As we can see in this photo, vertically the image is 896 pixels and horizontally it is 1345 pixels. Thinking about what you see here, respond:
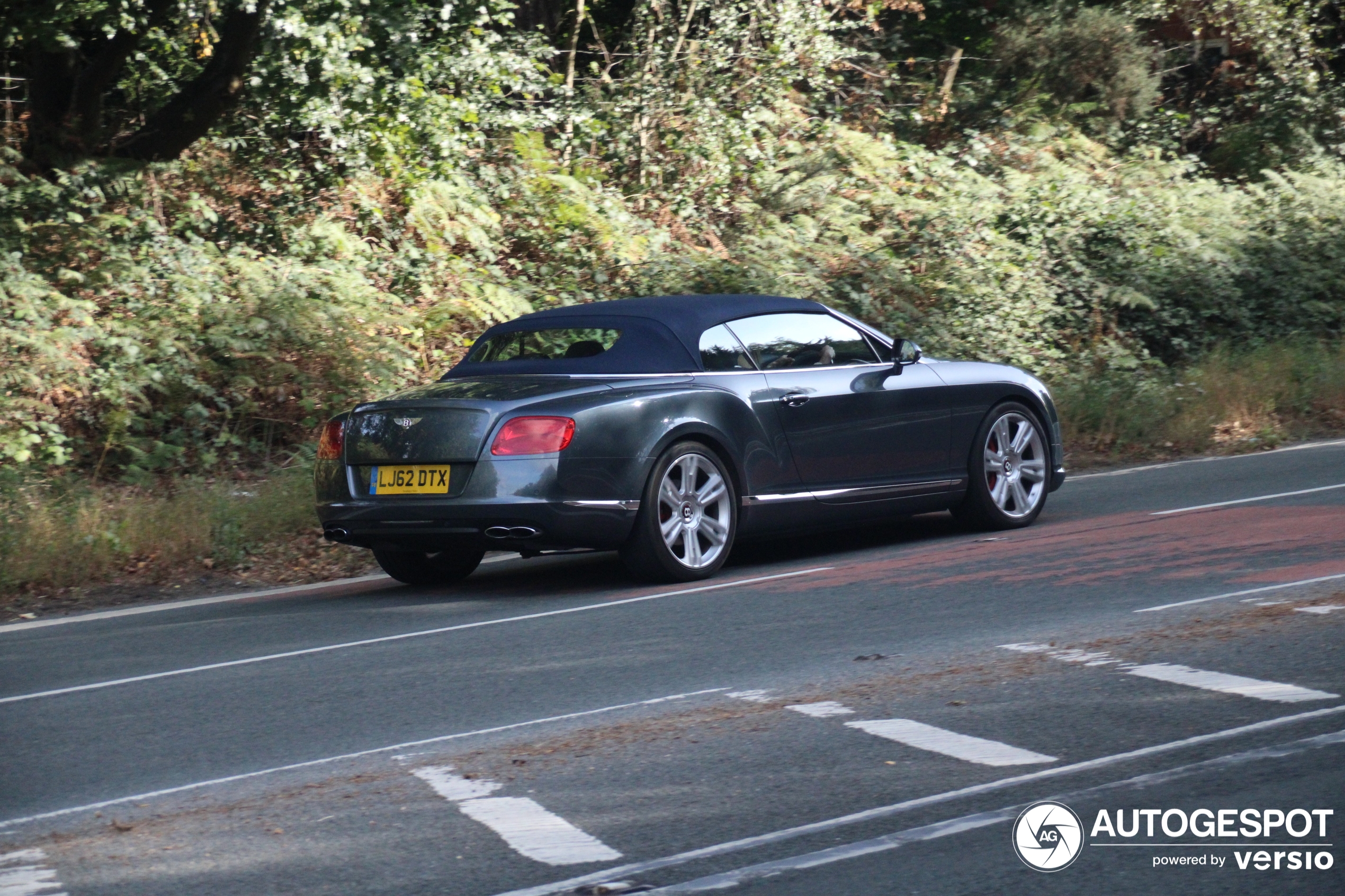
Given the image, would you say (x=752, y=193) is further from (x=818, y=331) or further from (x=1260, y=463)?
(x=818, y=331)

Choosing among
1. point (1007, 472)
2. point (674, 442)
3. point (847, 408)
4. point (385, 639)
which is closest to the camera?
point (385, 639)

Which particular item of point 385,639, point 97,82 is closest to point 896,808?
point 385,639

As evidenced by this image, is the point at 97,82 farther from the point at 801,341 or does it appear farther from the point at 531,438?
the point at 531,438

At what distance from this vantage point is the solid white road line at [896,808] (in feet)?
13.4

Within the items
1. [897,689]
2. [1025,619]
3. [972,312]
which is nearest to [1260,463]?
[972,312]

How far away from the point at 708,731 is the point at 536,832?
3.77 feet

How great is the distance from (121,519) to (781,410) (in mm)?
4464

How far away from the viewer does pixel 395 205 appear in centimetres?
1750

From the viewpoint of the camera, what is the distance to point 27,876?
13.9 feet

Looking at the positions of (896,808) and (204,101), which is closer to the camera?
(896,808)

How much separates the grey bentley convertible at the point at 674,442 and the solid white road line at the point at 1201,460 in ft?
9.91

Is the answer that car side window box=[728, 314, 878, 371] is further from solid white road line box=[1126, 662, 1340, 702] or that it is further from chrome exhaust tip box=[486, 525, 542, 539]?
solid white road line box=[1126, 662, 1340, 702]

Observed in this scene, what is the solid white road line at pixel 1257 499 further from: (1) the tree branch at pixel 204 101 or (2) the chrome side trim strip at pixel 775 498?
(1) the tree branch at pixel 204 101

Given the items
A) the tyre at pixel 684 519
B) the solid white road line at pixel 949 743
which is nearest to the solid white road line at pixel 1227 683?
the solid white road line at pixel 949 743
